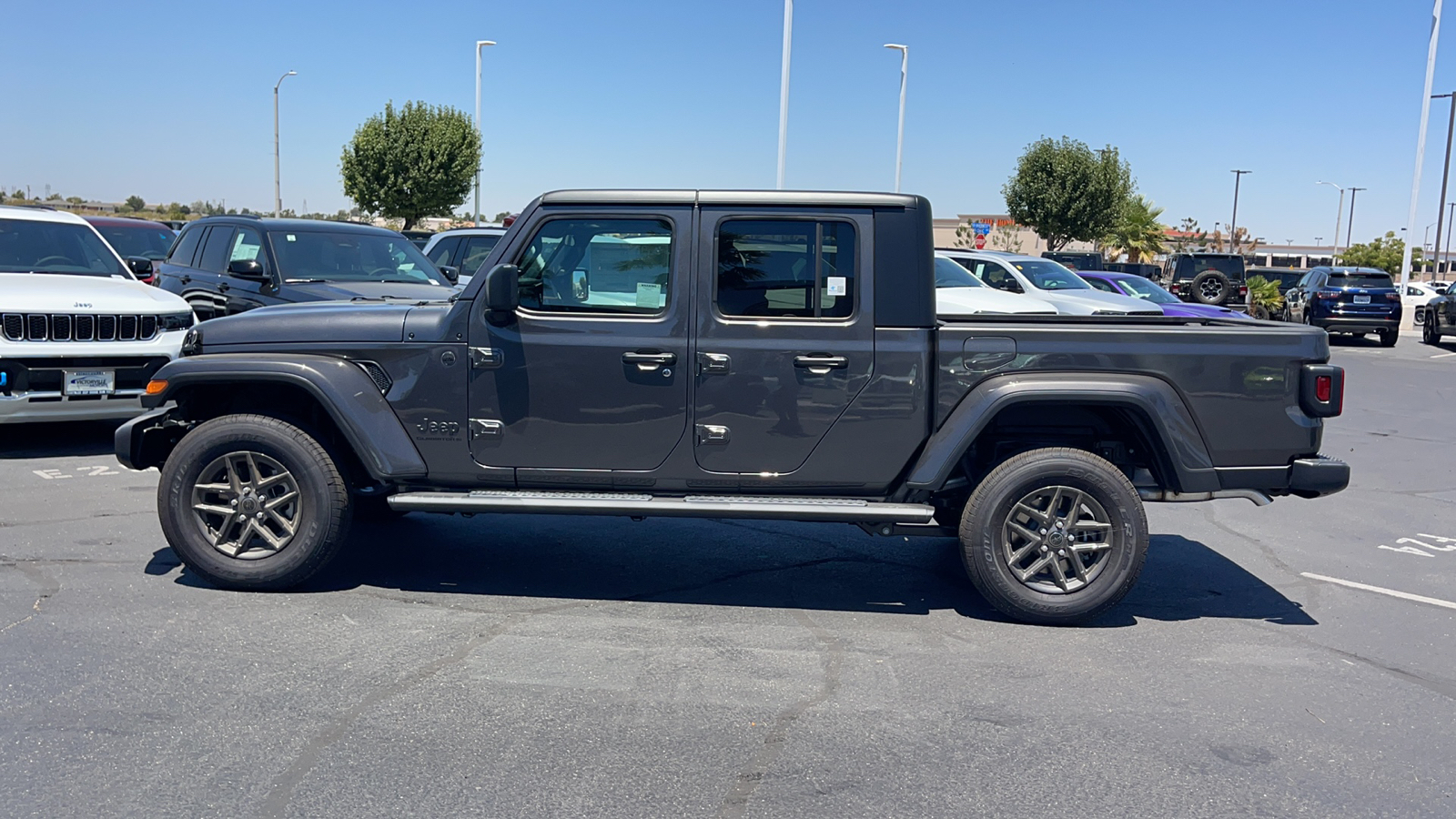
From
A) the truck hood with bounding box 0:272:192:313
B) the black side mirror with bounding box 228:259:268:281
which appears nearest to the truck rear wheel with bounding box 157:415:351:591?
the truck hood with bounding box 0:272:192:313

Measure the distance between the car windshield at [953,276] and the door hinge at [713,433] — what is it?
10.4 m

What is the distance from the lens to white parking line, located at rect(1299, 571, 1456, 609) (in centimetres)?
576

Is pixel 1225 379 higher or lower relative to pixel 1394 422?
higher

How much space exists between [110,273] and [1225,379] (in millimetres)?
8939

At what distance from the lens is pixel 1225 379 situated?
16.6 ft

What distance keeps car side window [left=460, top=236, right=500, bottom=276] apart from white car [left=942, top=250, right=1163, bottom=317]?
22.0ft

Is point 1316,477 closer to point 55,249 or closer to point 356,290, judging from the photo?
point 356,290

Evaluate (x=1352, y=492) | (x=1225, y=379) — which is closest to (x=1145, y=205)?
(x=1352, y=492)

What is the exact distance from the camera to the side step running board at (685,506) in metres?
5.03

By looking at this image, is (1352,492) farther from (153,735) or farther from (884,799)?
A: (153,735)

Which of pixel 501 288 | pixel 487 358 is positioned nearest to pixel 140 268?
pixel 487 358

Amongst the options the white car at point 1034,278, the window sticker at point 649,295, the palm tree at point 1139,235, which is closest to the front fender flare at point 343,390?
the window sticker at point 649,295

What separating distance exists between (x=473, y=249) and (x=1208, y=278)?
1633 cm

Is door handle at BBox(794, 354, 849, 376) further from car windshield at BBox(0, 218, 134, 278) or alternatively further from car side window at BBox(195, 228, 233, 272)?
car side window at BBox(195, 228, 233, 272)
